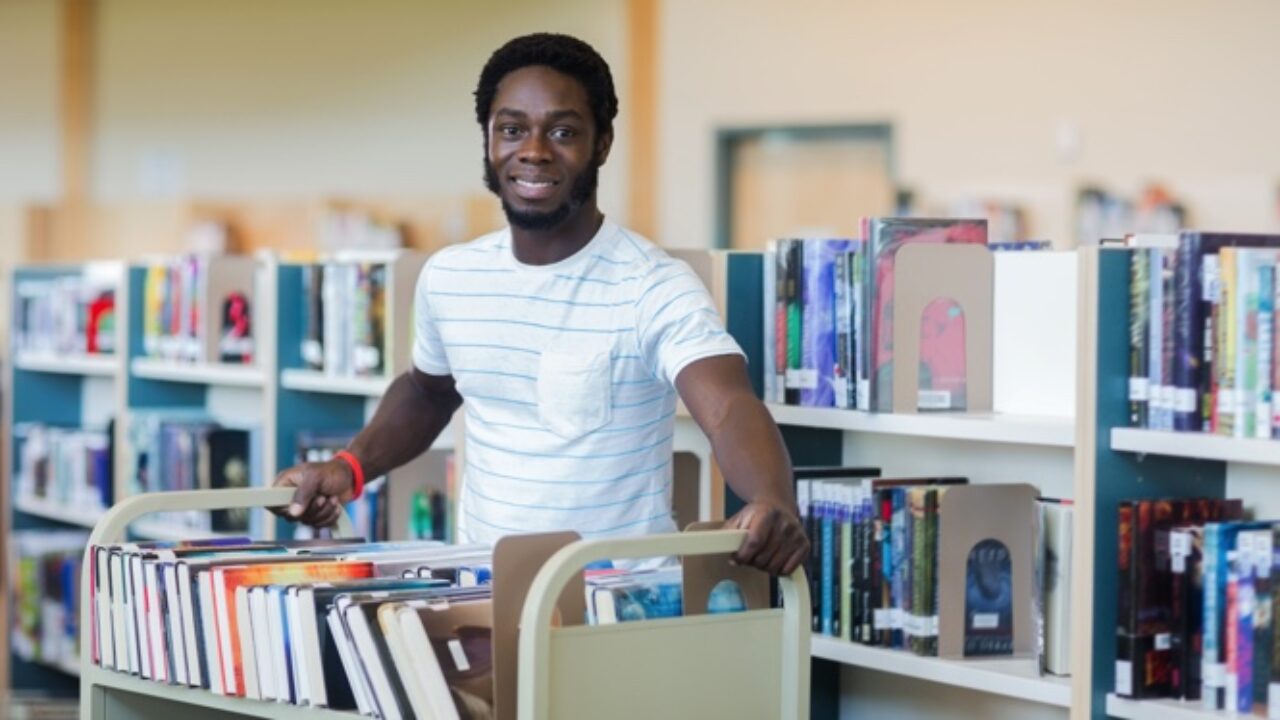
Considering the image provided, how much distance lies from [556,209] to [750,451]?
0.45m

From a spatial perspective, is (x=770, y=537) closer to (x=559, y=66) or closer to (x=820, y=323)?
(x=559, y=66)

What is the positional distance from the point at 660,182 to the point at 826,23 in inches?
51.4

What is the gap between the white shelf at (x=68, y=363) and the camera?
5777mm

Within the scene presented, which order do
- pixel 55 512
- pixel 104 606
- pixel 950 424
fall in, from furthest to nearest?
1. pixel 55 512
2. pixel 950 424
3. pixel 104 606

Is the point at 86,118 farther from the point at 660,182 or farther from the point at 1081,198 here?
the point at 1081,198

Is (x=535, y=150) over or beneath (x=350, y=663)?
over

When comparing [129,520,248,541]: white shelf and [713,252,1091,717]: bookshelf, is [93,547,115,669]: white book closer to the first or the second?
[713,252,1091,717]: bookshelf

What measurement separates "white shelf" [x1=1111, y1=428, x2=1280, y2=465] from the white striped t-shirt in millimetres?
601

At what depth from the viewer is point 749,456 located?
7.93 feet

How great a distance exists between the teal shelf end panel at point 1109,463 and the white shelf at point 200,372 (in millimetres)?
2626

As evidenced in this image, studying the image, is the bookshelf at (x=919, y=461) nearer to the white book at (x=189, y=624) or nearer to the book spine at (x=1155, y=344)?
the book spine at (x=1155, y=344)

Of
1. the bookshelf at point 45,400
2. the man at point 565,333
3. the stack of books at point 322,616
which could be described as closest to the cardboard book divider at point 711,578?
the stack of books at point 322,616

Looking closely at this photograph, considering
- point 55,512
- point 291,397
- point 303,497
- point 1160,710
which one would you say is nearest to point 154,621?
point 303,497

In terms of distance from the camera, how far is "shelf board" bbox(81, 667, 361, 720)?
8.21ft
